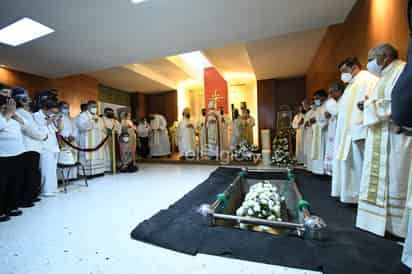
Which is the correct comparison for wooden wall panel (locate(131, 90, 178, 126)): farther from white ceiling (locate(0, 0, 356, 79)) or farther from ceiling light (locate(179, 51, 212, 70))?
white ceiling (locate(0, 0, 356, 79))

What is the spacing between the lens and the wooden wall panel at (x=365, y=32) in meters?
1.86

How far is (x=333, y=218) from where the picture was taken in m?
2.02

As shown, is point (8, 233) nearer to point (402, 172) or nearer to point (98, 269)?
point (98, 269)

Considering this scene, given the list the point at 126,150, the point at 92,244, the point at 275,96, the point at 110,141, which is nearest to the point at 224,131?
the point at 275,96

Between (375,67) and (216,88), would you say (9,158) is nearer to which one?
(375,67)

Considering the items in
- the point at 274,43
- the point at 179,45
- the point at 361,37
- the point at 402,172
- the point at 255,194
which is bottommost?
the point at 255,194

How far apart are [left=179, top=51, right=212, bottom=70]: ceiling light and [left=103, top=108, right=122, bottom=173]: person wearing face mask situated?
3.66 m

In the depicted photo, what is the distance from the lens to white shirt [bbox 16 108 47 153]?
9.14ft

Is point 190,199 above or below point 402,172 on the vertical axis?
below

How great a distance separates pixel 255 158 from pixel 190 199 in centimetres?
373

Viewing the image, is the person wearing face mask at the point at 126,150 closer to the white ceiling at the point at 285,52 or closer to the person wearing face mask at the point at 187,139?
the person wearing face mask at the point at 187,139

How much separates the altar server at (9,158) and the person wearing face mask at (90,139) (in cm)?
205

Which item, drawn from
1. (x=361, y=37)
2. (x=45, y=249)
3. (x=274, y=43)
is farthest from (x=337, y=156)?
(x=274, y=43)

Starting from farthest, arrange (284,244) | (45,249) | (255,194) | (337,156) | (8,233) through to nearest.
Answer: (255,194) < (337,156) < (8,233) < (45,249) < (284,244)
